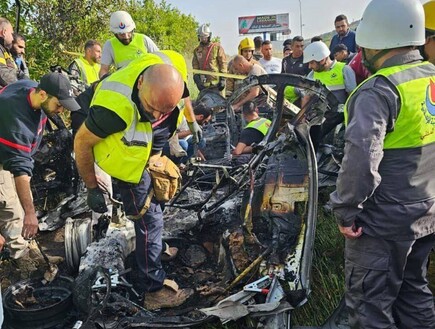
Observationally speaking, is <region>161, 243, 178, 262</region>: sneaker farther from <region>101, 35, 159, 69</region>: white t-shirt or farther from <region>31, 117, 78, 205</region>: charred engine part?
<region>101, 35, 159, 69</region>: white t-shirt

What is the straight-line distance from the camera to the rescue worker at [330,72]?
534 centimetres

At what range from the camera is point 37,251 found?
4.11 meters

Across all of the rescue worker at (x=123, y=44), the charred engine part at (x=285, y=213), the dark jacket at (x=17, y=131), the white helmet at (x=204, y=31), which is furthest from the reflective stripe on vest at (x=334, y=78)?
the white helmet at (x=204, y=31)

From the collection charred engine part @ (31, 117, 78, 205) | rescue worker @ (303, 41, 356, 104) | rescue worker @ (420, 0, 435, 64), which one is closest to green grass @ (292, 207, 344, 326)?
rescue worker @ (420, 0, 435, 64)

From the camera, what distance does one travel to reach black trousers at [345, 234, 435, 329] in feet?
7.26

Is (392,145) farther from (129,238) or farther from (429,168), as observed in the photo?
(129,238)

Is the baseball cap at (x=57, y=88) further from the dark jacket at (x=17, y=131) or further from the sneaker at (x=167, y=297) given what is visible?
the sneaker at (x=167, y=297)

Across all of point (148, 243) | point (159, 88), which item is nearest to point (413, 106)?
point (159, 88)

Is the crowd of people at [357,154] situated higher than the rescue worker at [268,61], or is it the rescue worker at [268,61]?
the rescue worker at [268,61]

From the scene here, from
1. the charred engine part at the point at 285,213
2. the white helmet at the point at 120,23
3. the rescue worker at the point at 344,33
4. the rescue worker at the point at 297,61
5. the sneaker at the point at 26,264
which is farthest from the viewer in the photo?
the rescue worker at the point at 297,61

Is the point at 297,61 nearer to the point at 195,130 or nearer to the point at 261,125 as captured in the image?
the point at 261,125

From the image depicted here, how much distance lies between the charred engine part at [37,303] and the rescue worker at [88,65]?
169 inches

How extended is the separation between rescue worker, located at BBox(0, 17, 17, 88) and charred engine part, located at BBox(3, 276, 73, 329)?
2682 mm

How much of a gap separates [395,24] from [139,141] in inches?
62.5
